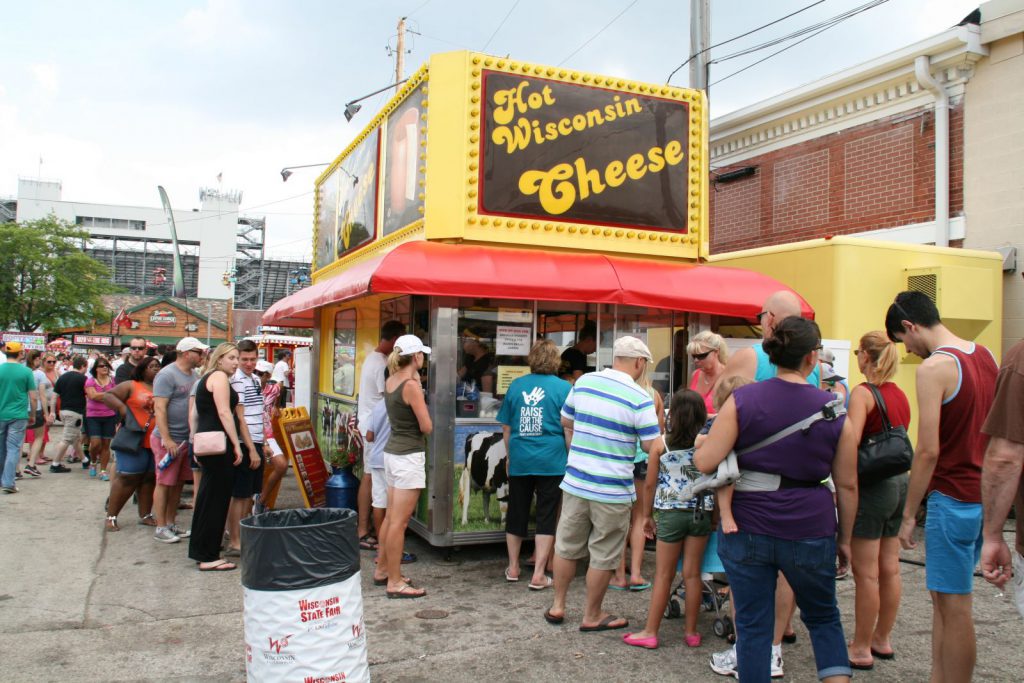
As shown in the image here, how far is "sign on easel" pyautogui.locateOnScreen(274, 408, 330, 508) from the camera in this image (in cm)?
825

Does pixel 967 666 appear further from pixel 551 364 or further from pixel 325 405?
pixel 325 405

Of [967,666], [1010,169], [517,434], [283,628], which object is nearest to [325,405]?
[517,434]

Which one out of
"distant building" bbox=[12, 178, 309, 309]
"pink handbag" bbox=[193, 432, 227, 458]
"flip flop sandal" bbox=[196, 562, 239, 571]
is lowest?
"flip flop sandal" bbox=[196, 562, 239, 571]

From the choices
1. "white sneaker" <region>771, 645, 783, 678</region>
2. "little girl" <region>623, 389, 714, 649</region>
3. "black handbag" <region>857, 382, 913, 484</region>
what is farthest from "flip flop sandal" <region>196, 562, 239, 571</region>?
"black handbag" <region>857, 382, 913, 484</region>

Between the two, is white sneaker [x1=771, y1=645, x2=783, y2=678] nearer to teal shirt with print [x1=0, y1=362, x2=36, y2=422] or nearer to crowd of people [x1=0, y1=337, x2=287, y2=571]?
crowd of people [x1=0, y1=337, x2=287, y2=571]

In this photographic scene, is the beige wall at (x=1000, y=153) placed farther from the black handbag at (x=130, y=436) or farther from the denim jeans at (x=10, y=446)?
the denim jeans at (x=10, y=446)

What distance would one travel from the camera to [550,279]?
6305 millimetres

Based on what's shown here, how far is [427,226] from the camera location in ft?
21.5

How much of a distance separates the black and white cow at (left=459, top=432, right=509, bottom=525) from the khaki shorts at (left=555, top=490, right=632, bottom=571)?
5.55 ft

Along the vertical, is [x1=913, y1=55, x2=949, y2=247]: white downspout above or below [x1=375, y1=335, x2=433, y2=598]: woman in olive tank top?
above

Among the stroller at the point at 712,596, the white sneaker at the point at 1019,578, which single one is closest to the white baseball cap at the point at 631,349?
the stroller at the point at 712,596

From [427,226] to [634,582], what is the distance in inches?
133

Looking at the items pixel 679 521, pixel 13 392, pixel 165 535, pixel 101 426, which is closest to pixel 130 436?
pixel 165 535

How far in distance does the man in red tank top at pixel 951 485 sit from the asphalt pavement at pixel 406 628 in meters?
0.92
